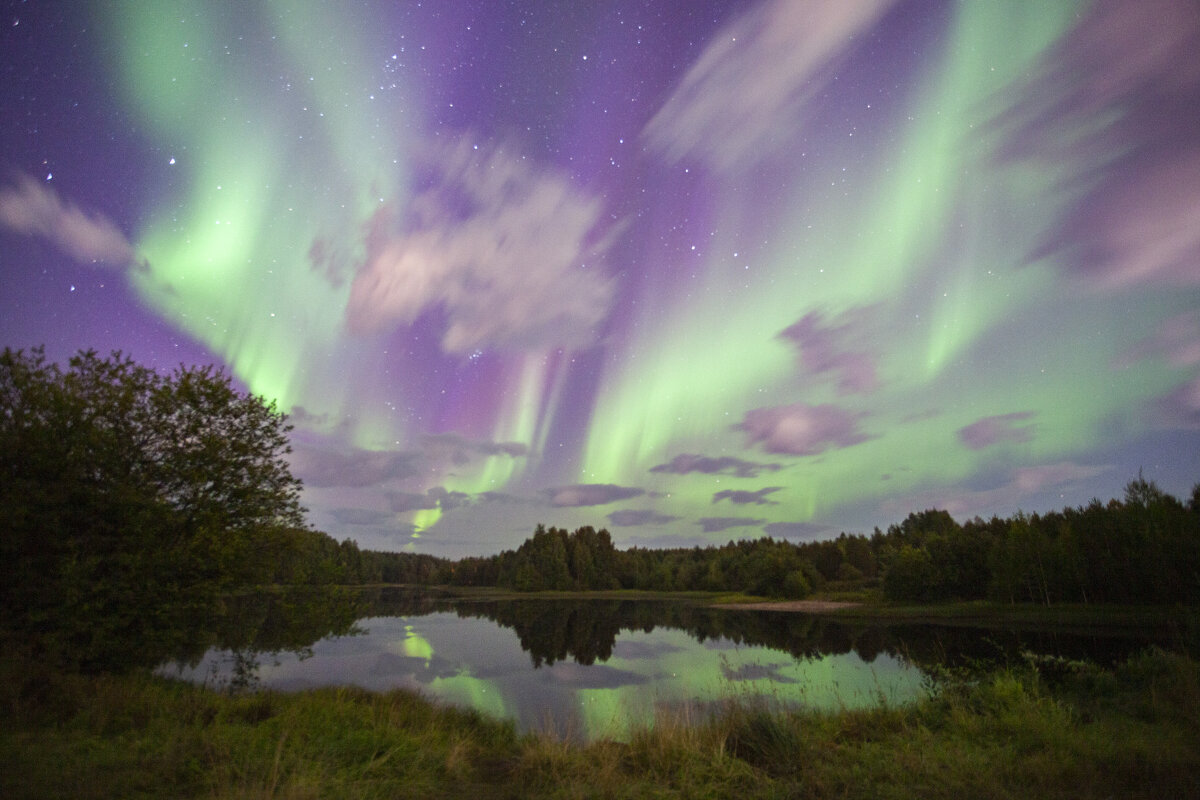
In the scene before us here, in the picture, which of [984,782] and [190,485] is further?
[190,485]

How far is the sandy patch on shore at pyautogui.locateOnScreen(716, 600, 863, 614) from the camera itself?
87169mm

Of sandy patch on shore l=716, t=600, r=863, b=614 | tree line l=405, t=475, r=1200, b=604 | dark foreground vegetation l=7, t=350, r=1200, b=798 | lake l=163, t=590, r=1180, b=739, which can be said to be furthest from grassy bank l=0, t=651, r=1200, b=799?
sandy patch on shore l=716, t=600, r=863, b=614

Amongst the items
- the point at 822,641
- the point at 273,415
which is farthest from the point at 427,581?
the point at 273,415

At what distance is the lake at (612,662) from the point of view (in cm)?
1869

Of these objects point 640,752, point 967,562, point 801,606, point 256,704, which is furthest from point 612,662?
point 967,562

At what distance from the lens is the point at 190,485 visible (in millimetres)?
16844

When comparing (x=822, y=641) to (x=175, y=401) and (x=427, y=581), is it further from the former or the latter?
(x=427, y=581)

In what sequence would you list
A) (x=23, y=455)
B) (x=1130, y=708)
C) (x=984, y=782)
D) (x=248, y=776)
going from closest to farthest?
(x=984, y=782), (x=248, y=776), (x=1130, y=708), (x=23, y=455)

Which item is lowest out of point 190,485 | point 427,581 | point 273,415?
point 427,581

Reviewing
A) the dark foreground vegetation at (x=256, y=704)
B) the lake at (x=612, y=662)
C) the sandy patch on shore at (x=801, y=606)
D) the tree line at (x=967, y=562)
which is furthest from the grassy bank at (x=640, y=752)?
the sandy patch on shore at (x=801, y=606)

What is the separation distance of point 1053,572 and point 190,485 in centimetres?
8405

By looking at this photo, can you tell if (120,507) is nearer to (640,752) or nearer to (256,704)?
(256,704)

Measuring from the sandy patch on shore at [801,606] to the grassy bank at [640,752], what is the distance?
8218 cm

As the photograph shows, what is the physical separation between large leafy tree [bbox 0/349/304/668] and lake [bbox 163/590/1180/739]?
3745 millimetres
